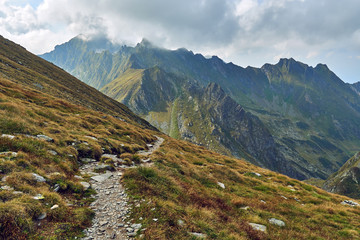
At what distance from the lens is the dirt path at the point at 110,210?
24.0 feet

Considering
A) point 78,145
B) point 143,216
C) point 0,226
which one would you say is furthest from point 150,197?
point 78,145

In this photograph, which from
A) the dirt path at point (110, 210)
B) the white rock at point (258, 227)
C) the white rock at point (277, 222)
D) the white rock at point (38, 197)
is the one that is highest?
the white rock at point (277, 222)

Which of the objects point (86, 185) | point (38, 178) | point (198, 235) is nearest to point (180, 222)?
point (198, 235)

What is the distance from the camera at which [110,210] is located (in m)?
8.93

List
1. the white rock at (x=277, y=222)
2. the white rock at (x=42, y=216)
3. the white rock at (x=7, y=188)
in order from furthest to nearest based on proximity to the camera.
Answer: the white rock at (x=277, y=222), the white rock at (x=7, y=188), the white rock at (x=42, y=216)

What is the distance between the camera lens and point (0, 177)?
330 inches

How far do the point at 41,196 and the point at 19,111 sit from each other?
15371 mm

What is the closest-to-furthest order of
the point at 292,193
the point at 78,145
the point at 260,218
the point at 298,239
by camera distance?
the point at 298,239
the point at 260,218
the point at 78,145
the point at 292,193

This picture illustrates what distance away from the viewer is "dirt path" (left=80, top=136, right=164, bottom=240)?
24.0 ft

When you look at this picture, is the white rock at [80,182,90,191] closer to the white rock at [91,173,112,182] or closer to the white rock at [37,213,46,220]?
the white rock at [91,173,112,182]

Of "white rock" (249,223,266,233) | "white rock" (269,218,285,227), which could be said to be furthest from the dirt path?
"white rock" (269,218,285,227)

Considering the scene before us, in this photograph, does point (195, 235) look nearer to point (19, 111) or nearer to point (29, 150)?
point (29, 150)

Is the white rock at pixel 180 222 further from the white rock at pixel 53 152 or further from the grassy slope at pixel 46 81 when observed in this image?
the grassy slope at pixel 46 81

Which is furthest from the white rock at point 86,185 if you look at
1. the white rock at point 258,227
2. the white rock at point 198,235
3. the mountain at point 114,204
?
the white rock at point 258,227
